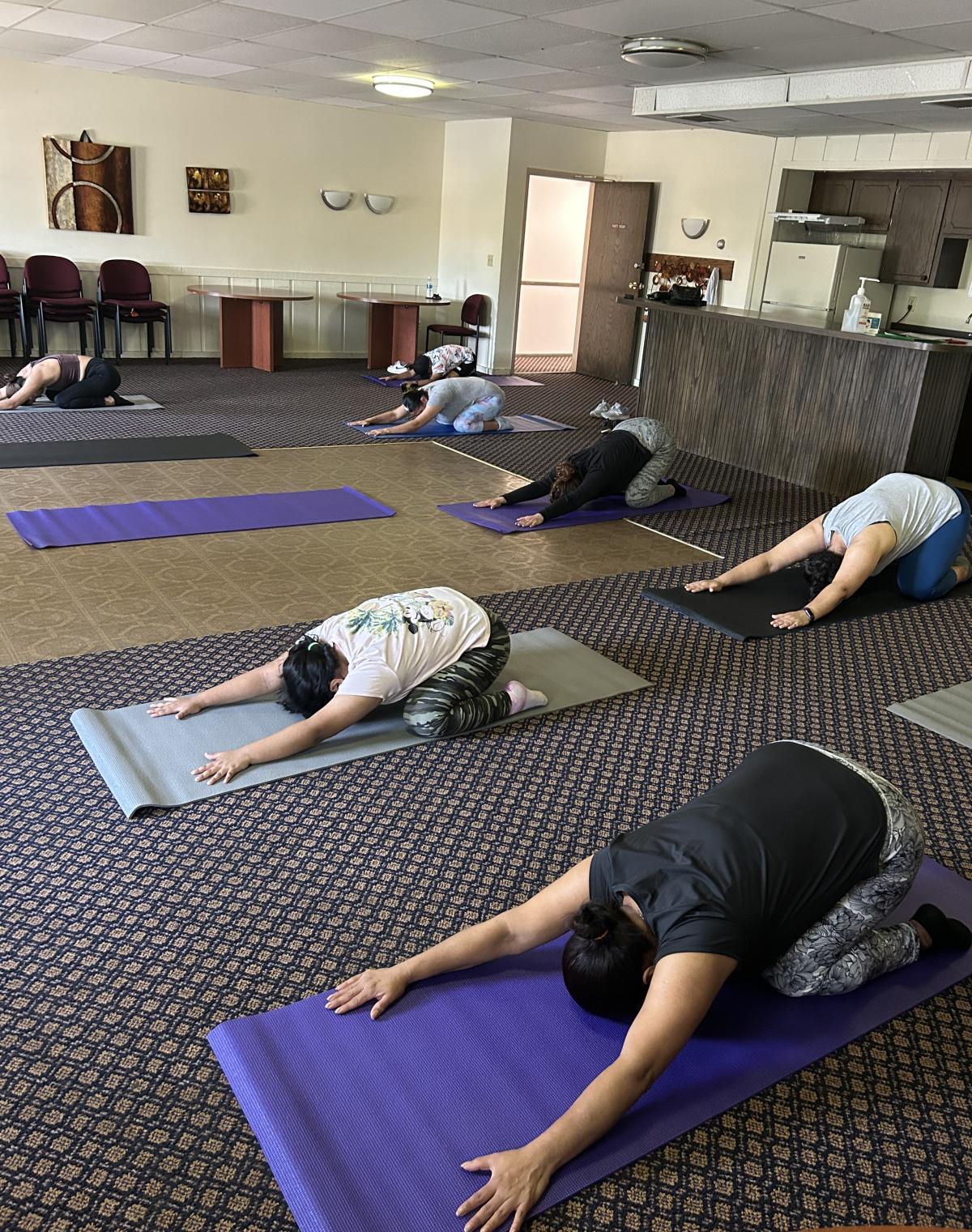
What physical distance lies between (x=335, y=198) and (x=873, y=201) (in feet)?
16.9

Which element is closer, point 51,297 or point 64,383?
point 64,383

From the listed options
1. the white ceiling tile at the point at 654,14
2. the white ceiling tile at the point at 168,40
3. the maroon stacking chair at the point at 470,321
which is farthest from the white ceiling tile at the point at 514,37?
the maroon stacking chair at the point at 470,321

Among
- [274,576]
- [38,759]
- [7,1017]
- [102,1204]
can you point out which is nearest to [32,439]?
[274,576]

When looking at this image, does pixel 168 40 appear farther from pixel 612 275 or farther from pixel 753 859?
pixel 753 859

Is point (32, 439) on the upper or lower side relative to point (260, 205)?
lower

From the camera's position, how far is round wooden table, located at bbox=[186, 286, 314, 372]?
938cm

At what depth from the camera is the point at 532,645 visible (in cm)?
373

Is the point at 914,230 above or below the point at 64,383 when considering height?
above

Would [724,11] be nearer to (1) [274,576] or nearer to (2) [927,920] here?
(1) [274,576]

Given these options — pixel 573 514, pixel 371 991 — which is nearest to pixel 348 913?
pixel 371 991

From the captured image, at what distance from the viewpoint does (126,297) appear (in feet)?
29.5

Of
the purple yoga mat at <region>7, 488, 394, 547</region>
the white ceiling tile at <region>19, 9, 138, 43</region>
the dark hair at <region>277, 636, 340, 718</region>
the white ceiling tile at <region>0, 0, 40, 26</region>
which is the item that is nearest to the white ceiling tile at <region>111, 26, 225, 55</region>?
the white ceiling tile at <region>19, 9, 138, 43</region>

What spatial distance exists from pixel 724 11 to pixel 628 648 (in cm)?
327

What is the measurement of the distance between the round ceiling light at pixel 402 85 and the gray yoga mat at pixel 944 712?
247 inches
